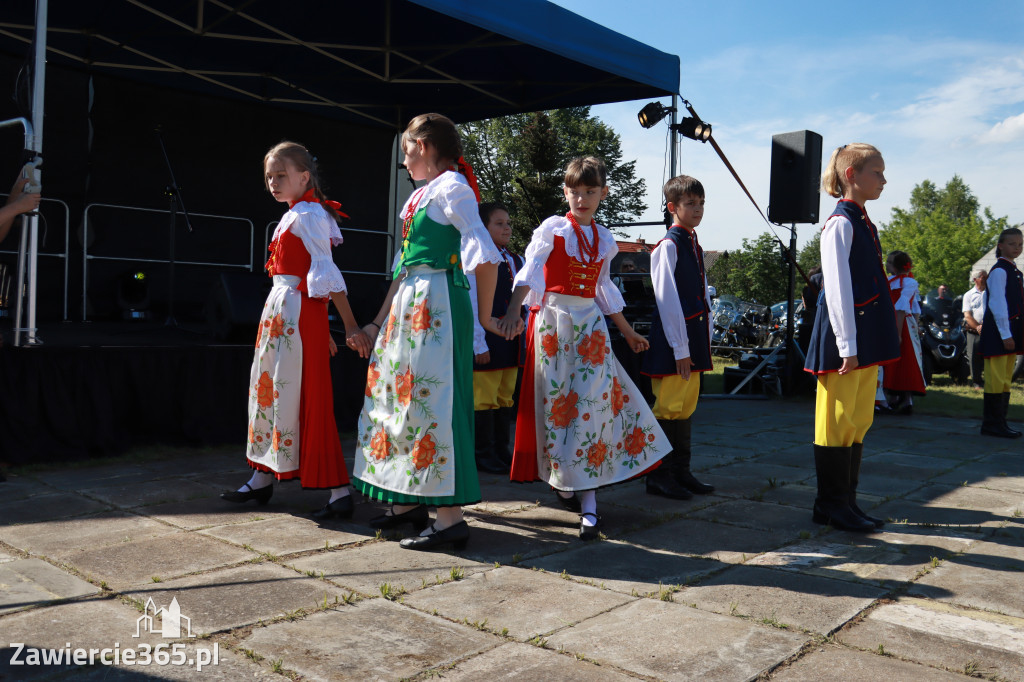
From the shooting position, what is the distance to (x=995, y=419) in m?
6.63

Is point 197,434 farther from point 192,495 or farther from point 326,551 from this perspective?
point 326,551

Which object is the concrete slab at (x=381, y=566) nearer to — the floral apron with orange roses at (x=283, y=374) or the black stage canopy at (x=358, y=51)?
the floral apron with orange roses at (x=283, y=374)

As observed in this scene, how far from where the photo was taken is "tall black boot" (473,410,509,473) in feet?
16.2

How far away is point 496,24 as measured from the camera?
593cm

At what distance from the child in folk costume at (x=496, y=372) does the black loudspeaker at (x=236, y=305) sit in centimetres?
188

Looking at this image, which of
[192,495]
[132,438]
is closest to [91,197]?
[132,438]

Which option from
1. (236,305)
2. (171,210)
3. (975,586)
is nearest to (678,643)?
(975,586)

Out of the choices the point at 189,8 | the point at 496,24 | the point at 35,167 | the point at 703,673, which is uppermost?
the point at 189,8

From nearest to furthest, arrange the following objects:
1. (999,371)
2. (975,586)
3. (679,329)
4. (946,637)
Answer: (946,637) → (975,586) → (679,329) → (999,371)

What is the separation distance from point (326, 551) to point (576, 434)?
1107 millimetres

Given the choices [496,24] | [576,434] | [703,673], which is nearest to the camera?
[703,673]

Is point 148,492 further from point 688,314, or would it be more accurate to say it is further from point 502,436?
point 688,314

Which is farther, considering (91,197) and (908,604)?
(91,197)

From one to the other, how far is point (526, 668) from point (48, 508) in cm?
259
